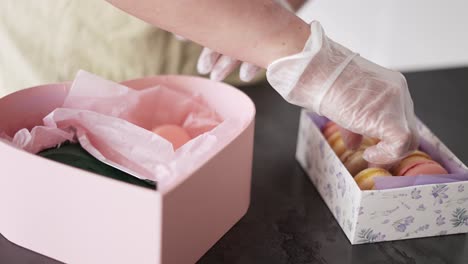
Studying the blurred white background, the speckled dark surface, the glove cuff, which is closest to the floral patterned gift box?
the speckled dark surface

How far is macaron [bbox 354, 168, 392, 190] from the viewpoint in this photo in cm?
83

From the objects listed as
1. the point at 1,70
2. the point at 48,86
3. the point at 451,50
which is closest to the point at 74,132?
the point at 48,86

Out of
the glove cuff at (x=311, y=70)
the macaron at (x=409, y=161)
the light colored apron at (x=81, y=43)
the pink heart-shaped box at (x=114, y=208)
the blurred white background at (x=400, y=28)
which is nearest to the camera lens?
the pink heart-shaped box at (x=114, y=208)

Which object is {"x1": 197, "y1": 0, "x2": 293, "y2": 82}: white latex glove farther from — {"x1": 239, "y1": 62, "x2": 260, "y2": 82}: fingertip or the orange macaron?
the orange macaron

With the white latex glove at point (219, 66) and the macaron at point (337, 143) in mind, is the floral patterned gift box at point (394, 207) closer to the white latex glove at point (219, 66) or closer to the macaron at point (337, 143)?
the macaron at point (337, 143)

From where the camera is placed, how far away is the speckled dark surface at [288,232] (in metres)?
0.78

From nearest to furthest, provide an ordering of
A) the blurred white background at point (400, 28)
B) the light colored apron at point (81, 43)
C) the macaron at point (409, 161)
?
the macaron at point (409, 161) → the light colored apron at point (81, 43) → the blurred white background at point (400, 28)

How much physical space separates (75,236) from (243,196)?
0.77ft

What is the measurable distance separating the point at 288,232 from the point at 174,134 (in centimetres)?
21

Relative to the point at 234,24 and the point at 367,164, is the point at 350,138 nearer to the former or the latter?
the point at 367,164

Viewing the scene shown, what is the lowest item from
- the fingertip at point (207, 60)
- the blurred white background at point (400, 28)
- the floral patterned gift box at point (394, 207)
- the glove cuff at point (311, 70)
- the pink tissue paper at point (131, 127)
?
the blurred white background at point (400, 28)


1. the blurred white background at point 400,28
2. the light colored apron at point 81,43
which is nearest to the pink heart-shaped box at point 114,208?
the light colored apron at point 81,43

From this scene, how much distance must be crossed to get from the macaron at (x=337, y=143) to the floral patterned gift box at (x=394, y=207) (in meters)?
0.04

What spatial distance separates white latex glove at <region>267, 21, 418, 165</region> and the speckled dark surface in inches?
4.7
